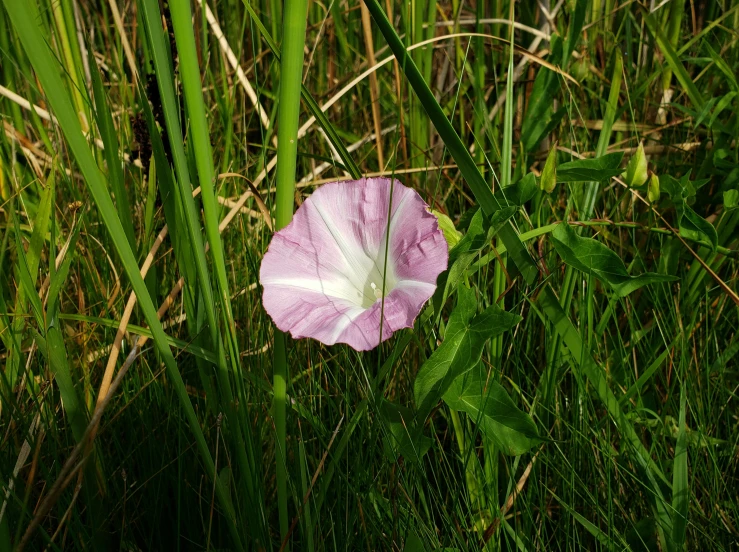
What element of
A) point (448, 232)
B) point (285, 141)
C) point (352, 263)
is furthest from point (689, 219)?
point (285, 141)

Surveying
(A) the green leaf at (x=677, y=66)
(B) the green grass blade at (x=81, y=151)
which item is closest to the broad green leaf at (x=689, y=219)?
(A) the green leaf at (x=677, y=66)

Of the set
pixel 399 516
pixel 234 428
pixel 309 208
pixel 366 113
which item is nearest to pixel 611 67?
pixel 366 113

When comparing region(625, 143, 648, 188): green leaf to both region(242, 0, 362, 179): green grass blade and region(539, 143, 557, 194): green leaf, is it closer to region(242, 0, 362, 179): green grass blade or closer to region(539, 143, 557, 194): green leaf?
region(539, 143, 557, 194): green leaf

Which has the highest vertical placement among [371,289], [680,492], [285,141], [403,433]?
[285,141]

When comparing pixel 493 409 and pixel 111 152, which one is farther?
pixel 111 152

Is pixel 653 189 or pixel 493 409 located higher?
pixel 653 189

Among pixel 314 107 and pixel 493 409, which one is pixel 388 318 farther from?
pixel 314 107
